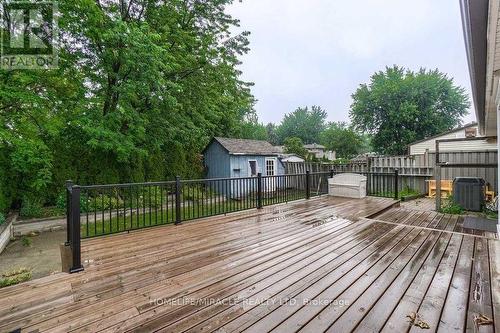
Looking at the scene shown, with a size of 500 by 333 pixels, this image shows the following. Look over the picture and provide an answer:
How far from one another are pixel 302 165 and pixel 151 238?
10.2 meters

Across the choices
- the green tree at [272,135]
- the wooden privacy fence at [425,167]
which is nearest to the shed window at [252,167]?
the wooden privacy fence at [425,167]

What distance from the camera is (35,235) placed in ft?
20.2

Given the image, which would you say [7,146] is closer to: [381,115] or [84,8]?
[84,8]

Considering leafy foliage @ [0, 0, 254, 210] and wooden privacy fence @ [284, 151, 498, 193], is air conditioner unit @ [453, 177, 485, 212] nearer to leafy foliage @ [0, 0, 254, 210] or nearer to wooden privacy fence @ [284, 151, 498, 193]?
wooden privacy fence @ [284, 151, 498, 193]

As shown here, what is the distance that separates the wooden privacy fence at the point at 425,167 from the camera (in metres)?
7.57

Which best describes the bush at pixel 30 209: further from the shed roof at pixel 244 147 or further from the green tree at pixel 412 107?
the green tree at pixel 412 107

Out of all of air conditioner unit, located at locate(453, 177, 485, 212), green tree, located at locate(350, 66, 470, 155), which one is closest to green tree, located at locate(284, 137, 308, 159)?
green tree, located at locate(350, 66, 470, 155)

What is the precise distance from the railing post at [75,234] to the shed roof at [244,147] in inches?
354

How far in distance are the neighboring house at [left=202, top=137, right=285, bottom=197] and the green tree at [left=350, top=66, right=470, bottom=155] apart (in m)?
11.3

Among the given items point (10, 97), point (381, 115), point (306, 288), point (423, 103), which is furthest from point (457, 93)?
point (10, 97)

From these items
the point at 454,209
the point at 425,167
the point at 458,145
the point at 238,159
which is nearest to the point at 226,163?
the point at 238,159

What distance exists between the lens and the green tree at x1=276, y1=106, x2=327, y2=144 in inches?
1673

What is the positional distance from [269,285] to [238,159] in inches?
393

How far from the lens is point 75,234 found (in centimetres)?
262
